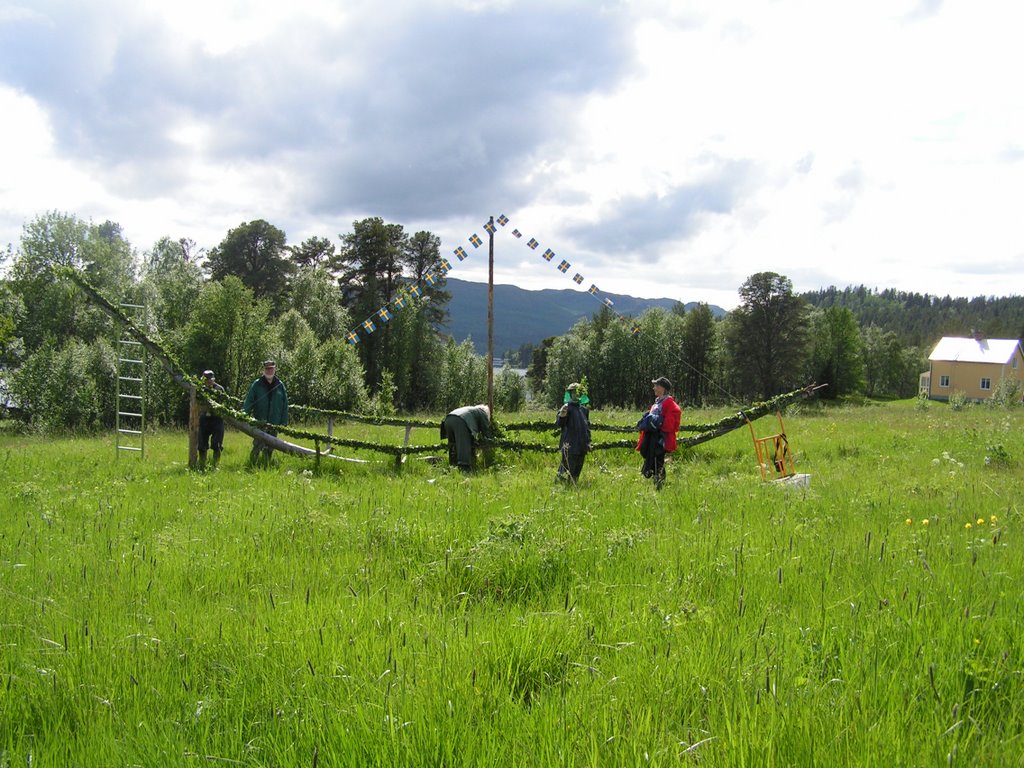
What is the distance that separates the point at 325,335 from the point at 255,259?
69.0ft

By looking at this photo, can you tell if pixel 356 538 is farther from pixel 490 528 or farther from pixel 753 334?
pixel 753 334

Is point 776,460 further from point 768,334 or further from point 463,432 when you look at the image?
point 768,334

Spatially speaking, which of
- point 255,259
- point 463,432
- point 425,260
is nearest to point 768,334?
point 425,260

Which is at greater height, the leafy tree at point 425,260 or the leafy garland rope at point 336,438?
the leafy tree at point 425,260

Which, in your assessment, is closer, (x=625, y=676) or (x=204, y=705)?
(x=204, y=705)

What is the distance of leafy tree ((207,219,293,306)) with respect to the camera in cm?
6588

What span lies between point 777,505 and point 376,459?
30.9 ft

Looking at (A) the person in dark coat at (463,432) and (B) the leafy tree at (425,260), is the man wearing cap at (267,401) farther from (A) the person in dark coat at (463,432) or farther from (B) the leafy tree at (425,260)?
(B) the leafy tree at (425,260)

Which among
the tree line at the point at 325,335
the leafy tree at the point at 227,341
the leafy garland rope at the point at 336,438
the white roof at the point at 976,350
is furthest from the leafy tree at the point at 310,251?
the white roof at the point at 976,350

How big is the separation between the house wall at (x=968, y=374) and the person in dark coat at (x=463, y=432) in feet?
284

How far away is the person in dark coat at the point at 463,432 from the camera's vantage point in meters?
14.0

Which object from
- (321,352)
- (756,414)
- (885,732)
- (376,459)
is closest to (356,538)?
(885,732)

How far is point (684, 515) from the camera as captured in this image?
26.8ft

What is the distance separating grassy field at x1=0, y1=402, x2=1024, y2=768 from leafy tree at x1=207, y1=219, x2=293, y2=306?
61718 mm
